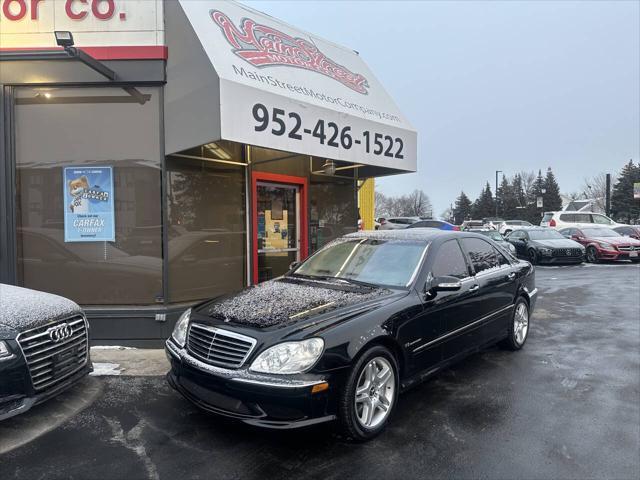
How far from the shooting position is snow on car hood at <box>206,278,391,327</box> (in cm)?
344

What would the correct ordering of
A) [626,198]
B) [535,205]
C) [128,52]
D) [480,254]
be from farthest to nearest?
[535,205] < [626,198] < [128,52] < [480,254]

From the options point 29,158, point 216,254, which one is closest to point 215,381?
point 216,254

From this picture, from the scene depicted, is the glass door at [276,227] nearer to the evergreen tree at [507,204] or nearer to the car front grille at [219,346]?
the car front grille at [219,346]

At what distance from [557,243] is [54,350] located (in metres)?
17.0

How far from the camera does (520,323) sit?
577 centimetres

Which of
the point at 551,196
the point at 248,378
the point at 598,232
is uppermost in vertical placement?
the point at 551,196

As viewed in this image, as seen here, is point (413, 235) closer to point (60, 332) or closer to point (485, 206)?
point (60, 332)

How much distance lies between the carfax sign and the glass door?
2.33 meters

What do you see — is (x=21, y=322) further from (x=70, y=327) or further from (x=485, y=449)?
(x=485, y=449)

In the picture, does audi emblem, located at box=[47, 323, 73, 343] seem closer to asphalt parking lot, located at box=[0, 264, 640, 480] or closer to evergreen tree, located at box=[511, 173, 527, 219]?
asphalt parking lot, located at box=[0, 264, 640, 480]

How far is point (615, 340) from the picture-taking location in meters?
6.26

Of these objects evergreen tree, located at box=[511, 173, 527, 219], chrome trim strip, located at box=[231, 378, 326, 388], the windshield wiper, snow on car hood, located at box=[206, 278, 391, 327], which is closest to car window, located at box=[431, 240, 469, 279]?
the windshield wiper

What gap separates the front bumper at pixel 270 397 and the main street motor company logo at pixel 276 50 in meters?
4.33

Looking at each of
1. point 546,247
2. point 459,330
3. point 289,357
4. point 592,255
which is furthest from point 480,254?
point 592,255
